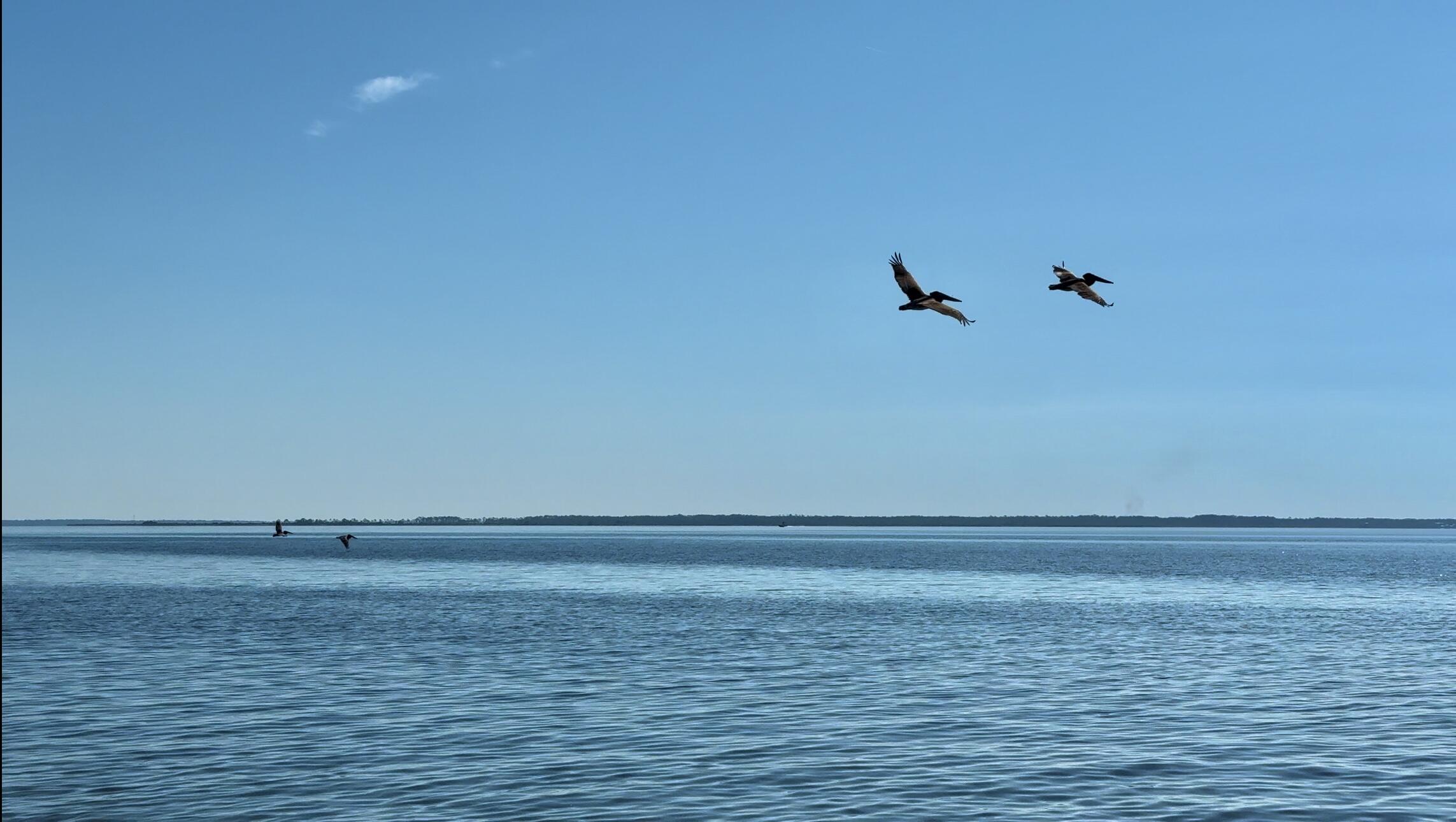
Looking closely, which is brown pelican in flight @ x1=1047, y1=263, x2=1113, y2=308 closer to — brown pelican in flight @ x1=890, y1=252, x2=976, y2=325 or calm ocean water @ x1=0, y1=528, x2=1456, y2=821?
brown pelican in flight @ x1=890, y1=252, x2=976, y2=325

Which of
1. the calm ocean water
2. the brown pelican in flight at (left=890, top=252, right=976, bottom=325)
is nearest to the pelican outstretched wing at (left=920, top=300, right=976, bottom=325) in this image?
the brown pelican in flight at (left=890, top=252, right=976, bottom=325)

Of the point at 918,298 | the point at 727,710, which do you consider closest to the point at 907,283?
the point at 918,298

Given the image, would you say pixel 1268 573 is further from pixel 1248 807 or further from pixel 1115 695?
pixel 1248 807

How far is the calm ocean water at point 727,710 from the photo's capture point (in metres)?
23.7

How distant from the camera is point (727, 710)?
3350 centimetres

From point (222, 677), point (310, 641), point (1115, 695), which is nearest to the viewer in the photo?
point (1115, 695)

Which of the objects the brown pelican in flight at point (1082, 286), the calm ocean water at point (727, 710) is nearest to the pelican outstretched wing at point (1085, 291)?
the brown pelican in flight at point (1082, 286)

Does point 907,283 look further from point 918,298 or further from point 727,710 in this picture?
point 727,710

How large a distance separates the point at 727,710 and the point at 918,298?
17204mm

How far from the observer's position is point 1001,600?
80.5 metres

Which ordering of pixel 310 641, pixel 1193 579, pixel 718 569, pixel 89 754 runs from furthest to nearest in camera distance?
pixel 718 569 < pixel 1193 579 < pixel 310 641 < pixel 89 754

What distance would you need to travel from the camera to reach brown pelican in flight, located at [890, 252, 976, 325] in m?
18.4

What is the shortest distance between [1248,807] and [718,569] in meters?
116

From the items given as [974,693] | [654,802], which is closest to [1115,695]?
[974,693]
